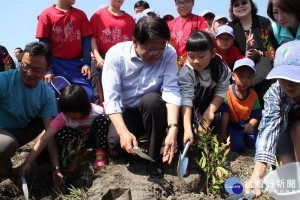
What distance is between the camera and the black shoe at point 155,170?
2463mm

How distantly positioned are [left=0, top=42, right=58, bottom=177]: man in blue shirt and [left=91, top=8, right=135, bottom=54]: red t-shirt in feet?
3.56

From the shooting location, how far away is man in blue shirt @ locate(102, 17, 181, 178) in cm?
229

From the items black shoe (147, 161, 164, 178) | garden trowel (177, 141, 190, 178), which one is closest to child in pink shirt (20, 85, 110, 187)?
black shoe (147, 161, 164, 178)

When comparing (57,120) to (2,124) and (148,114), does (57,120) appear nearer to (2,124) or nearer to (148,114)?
(2,124)

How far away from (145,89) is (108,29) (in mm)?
1407

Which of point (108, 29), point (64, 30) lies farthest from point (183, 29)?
point (64, 30)

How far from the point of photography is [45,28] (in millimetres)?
3389

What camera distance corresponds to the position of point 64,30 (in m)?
3.49

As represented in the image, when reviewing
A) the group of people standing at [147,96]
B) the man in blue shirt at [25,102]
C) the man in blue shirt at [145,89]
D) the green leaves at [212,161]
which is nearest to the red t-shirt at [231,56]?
the group of people standing at [147,96]

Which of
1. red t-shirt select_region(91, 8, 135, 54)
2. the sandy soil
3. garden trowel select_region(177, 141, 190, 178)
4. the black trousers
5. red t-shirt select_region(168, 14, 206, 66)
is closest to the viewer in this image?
garden trowel select_region(177, 141, 190, 178)

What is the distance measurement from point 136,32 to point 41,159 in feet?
5.50

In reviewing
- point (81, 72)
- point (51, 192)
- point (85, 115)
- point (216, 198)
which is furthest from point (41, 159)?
point (216, 198)

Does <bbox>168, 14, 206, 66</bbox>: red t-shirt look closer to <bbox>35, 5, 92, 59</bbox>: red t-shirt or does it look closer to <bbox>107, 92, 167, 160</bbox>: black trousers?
<bbox>35, 5, 92, 59</bbox>: red t-shirt

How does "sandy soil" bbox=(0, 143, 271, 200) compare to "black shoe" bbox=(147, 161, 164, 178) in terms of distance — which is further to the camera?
"black shoe" bbox=(147, 161, 164, 178)
